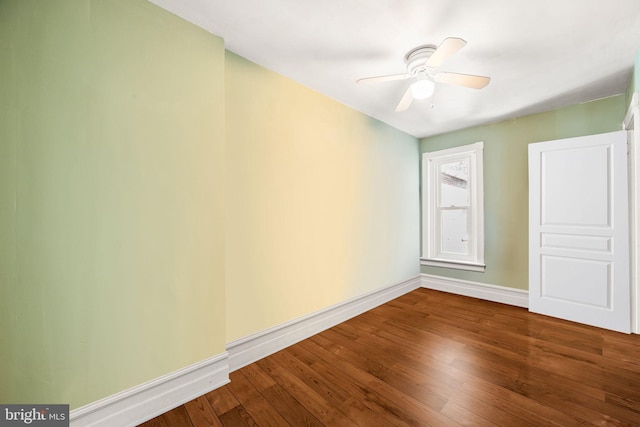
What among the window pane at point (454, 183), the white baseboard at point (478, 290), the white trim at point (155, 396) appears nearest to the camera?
the white trim at point (155, 396)

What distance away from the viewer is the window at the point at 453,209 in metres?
3.60

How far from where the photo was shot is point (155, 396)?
4.81ft

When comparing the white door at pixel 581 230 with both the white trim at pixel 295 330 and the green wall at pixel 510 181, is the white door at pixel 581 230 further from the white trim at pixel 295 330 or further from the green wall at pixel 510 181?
the white trim at pixel 295 330

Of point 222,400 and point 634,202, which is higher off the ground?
point 634,202

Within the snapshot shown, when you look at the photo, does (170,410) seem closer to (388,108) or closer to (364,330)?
(364,330)

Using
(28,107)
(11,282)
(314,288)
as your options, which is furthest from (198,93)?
(314,288)

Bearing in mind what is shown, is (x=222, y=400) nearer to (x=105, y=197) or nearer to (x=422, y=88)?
(x=105, y=197)

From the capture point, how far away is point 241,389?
1682mm

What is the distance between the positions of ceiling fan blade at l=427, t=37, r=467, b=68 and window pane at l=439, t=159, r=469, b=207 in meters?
2.64

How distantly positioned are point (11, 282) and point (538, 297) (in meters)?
4.49

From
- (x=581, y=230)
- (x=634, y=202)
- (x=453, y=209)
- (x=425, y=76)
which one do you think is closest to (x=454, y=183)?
(x=453, y=209)

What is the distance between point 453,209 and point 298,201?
2792 millimetres

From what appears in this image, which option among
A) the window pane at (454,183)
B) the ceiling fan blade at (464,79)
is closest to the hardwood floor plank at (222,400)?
the ceiling fan blade at (464,79)

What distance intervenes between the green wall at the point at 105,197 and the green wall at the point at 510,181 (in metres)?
3.56
